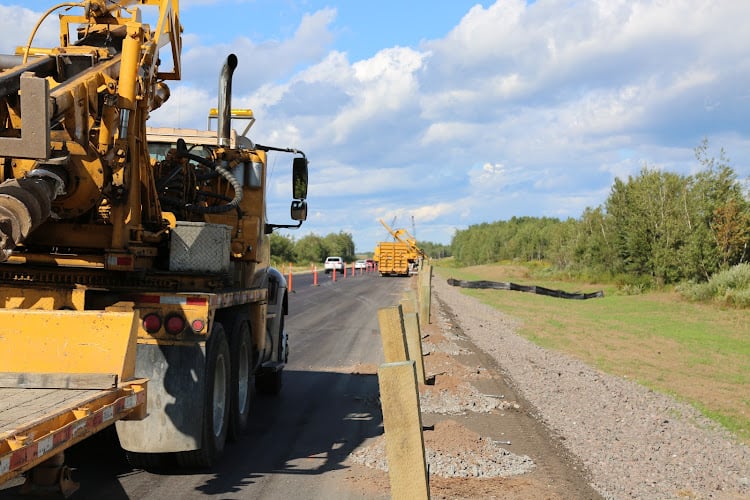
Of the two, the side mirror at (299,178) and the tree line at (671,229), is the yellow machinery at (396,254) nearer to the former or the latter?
the tree line at (671,229)

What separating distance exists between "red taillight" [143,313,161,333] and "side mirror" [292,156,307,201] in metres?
3.47

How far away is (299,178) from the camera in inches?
359

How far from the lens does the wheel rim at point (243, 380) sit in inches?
305

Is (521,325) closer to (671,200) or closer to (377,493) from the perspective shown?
(377,493)

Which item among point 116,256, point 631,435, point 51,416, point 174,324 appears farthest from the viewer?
point 631,435

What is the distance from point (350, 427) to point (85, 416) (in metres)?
4.86

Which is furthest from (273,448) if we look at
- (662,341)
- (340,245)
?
(340,245)

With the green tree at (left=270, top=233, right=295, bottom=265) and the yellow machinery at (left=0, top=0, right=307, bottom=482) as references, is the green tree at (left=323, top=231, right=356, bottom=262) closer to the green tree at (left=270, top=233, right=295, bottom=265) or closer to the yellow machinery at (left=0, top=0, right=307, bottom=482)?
the green tree at (left=270, top=233, right=295, bottom=265)

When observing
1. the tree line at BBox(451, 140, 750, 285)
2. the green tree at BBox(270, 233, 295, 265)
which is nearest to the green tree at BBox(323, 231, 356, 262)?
the green tree at BBox(270, 233, 295, 265)

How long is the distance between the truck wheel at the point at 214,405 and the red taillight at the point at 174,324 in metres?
0.34

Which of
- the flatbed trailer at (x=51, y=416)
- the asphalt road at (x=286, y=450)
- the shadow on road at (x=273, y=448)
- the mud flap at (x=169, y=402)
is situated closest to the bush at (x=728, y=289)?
the asphalt road at (x=286, y=450)

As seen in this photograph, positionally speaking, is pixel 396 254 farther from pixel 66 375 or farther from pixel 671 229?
pixel 66 375

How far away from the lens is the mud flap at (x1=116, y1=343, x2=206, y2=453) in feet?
19.6

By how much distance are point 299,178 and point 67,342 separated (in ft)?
15.1
